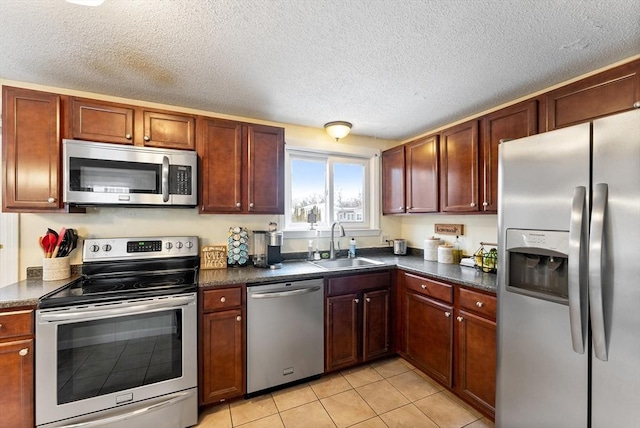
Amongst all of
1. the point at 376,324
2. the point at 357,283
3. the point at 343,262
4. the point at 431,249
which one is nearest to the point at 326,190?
the point at 343,262

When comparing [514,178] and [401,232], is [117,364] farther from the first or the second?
[401,232]

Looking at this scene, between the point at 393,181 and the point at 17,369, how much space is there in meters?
3.27

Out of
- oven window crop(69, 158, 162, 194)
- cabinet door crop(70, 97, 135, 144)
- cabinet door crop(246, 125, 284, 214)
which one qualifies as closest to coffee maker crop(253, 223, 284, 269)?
cabinet door crop(246, 125, 284, 214)

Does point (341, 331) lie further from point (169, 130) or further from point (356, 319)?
point (169, 130)

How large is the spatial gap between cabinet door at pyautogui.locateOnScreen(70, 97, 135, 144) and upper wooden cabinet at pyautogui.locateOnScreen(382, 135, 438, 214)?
253cm

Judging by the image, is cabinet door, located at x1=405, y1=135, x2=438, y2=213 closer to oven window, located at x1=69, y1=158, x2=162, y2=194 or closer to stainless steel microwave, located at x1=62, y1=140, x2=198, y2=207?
stainless steel microwave, located at x1=62, y1=140, x2=198, y2=207

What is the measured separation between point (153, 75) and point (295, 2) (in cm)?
125

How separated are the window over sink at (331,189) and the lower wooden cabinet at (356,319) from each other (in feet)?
2.58

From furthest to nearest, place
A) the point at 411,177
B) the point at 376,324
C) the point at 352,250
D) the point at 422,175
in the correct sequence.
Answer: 1. the point at 352,250
2. the point at 411,177
3. the point at 422,175
4. the point at 376,324

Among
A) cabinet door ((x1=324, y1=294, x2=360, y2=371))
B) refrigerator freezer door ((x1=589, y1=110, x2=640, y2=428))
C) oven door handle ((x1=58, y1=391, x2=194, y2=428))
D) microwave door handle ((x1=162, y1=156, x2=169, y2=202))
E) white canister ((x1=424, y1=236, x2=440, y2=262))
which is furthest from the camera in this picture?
white canister ((x1=424, y1=236, x2=440, y2=262))

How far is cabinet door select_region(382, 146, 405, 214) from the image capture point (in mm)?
3041

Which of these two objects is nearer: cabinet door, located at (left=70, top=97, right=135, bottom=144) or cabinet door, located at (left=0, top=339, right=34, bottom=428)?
cabinet door, located at (left=0, top=339, right=34, bottom=428)

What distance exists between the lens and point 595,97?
163 cm

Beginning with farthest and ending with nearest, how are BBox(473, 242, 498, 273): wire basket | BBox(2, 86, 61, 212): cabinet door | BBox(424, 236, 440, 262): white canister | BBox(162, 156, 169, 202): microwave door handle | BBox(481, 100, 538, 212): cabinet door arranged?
BBox(424, 236, 440, 262): white canister < BBox(473, 242, 498, 273): wire basket < BBox(162, 156, 169, 202): microwave door handle < BBox(481, 100, 538, 212): cabinet door < BBox(2, 86, 61, 212): cabinet door
